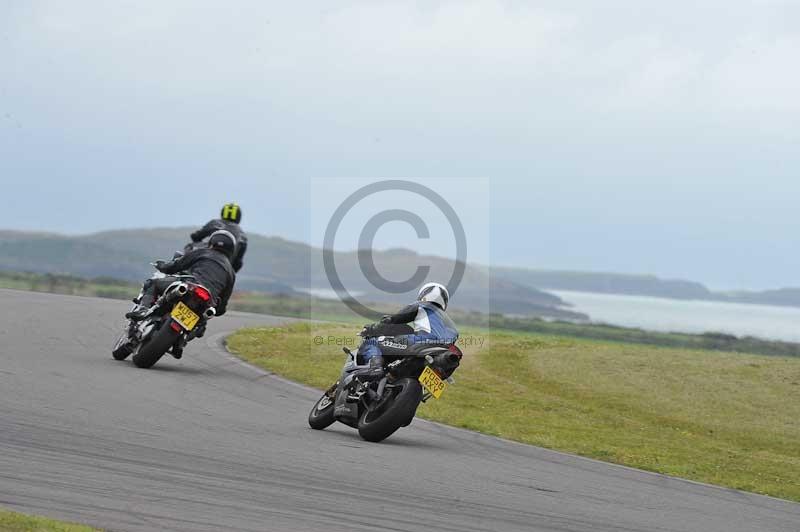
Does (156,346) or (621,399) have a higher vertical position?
(156,346)

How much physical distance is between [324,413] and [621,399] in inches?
350

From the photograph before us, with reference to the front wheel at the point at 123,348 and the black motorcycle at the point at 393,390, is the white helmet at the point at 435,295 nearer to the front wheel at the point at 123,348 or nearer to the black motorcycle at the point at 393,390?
the black motorcycle at the point at 393,390

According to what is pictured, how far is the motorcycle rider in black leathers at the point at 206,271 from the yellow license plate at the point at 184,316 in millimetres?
502

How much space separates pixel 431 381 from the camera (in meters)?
11.5

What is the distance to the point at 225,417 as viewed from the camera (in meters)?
12.3

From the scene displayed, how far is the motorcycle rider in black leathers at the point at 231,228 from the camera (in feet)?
55.0

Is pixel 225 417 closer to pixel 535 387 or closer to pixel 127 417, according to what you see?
pixel 127 417

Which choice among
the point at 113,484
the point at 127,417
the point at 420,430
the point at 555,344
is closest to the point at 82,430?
the point at 127,417

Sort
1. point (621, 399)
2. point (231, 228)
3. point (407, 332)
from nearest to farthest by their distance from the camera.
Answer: point (407, 332), point (231, 228), point (621, 399)

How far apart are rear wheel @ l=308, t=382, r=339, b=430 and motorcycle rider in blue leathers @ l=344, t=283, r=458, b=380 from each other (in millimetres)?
359

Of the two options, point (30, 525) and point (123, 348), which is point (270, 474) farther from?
point (123, 348)

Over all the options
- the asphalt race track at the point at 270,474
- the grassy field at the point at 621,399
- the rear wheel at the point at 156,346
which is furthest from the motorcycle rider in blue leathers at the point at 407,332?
the rear wheel at the point at 156,346

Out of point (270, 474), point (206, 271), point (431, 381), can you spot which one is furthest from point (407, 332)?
point (206, 271)

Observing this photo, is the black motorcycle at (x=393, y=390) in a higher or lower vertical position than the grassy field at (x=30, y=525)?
higher
